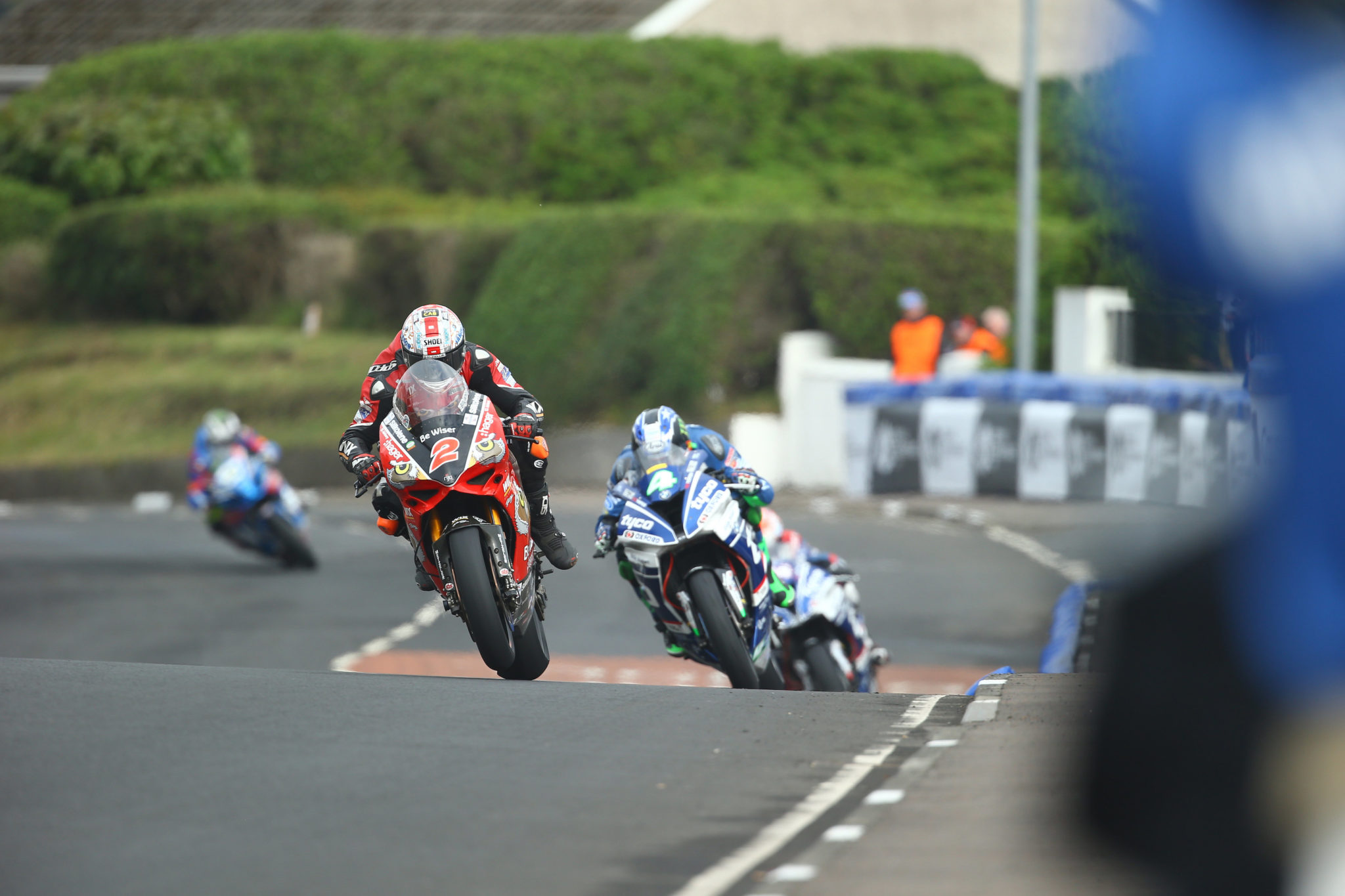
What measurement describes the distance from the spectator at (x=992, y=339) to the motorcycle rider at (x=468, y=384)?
13437mm

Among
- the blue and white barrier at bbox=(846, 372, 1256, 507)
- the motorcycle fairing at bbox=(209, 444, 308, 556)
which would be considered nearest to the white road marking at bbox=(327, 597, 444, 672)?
the motorcycle fairing at bbox=(209, 444, 308, 556)

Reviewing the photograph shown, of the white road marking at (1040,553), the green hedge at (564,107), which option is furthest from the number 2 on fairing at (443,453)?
the green hedge at (564,107)

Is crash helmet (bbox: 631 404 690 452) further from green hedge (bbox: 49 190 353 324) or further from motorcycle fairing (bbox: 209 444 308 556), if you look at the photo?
green hedge (bbox: 49 190 353 324)

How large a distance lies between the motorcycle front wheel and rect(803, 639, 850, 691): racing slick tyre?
6.05 feet

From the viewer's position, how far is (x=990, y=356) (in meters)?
20.8

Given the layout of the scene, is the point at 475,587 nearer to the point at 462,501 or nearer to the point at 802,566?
the point at 462,501

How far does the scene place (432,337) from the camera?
7527mm

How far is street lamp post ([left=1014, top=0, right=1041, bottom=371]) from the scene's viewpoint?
19.8 meters

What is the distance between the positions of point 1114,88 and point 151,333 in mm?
30415

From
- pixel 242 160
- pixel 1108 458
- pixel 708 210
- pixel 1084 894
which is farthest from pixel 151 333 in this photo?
pixel 1084 894

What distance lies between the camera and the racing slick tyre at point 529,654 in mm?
7527

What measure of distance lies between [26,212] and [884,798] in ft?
103

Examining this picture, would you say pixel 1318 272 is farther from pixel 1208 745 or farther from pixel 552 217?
pixel 552 217

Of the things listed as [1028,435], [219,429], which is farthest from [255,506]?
[1028,435]
